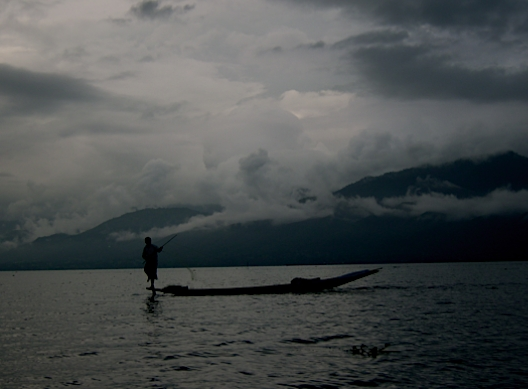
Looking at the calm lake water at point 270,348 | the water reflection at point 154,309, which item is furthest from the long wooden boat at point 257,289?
the calm lake water at point 270,348

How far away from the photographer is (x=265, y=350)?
17484 millimetres

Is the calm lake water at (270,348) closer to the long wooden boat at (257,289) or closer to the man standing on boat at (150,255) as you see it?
the man standing on boat at (150,255)

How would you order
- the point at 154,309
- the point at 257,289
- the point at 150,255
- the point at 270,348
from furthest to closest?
the point at 257,289 → the point at 150,255 → the point at 154,309 → the point at 270,348

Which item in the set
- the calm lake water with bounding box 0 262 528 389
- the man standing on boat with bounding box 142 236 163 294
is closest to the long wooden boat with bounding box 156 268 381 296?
the man standing on boat with bounding box 142 236 163 294

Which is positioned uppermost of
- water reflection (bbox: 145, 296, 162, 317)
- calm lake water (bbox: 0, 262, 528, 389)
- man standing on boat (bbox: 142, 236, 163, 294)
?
man standing on boat (bbox: 142, 236, 163, 294)

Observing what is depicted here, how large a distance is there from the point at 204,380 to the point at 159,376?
145 cm

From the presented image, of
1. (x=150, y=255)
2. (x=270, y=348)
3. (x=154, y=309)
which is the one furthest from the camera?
(x=150, y=255)

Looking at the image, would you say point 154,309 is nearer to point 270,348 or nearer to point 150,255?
point 150,255

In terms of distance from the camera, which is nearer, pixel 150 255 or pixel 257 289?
pixel 150 255

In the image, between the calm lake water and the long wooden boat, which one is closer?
the calm lake water

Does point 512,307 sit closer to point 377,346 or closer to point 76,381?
point 377,346

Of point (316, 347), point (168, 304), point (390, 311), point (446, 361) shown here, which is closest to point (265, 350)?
point (316, 347)

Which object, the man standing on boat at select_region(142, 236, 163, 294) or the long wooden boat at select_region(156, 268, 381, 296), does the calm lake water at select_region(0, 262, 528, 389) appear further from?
the long wooden boat at select_region(156, 268, 381, 296)

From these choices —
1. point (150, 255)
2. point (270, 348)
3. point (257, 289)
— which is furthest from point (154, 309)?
point (270, 348)
